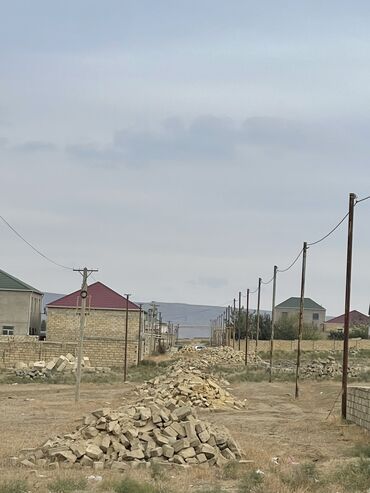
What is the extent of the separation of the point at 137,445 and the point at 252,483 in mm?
3915

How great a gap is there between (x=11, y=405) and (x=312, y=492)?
21.8 metres

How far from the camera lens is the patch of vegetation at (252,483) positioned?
12.5 m

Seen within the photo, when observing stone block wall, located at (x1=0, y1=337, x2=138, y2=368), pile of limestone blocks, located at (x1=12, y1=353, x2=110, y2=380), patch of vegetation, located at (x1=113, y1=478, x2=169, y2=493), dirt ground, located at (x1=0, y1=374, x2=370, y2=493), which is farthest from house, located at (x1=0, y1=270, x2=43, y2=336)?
patch of vegetation, located at (x1=113, y1=478, x2=169, y2=493)

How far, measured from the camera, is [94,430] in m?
17.2

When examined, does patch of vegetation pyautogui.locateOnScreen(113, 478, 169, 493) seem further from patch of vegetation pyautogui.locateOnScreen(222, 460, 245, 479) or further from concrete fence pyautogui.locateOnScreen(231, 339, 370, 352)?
concrete fence pyautogui.locateOnScreen(231, 339, 370, 352)

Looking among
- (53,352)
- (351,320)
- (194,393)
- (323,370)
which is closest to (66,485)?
(194,393)

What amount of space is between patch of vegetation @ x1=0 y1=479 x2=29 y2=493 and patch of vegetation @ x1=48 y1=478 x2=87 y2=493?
39 cm

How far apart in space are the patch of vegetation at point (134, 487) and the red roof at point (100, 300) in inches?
2467

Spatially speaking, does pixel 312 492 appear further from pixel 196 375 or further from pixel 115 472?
pixel 196 375

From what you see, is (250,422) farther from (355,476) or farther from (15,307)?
(15,307)

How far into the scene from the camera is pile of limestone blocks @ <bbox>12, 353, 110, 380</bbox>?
51.1m

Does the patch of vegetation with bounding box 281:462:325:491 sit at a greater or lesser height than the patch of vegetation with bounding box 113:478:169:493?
greater

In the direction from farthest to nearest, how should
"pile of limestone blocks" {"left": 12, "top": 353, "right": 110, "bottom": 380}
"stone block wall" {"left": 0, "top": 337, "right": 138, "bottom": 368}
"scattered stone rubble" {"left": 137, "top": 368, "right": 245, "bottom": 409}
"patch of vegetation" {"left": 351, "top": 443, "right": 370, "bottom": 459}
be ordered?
1. "stone block wall" {"left": 0, "top": 337, "right": 138, "bottom": 368}
2. "pile of limestone blocks" {"left": 12, "top": 353, "right": 110, "bottom": 380}
3. "scattered stone rubble" {"left": 137, "top": 368, "right": 245, "bottom": 409}
4. "patch of vegetation" {"left": 351, "top": 443, "right": 370, "bottom": 459}

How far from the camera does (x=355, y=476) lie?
1349cm
